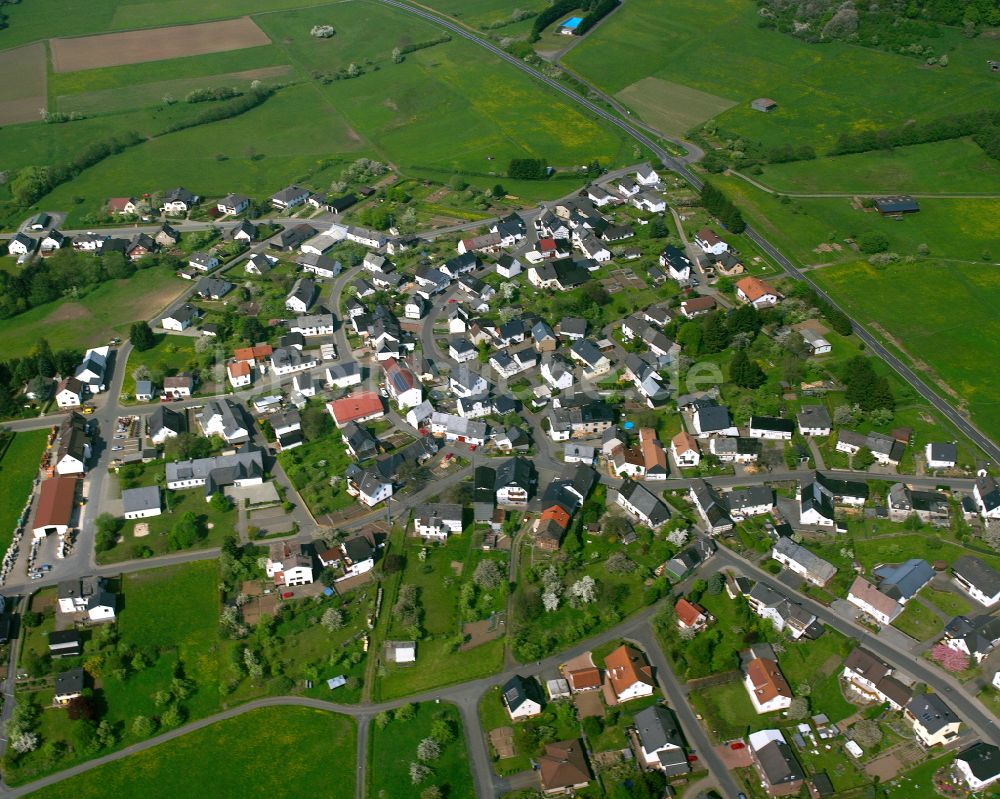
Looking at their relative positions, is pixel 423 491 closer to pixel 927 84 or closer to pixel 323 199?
pixel 323 199

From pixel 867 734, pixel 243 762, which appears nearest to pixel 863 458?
pixel 867 734

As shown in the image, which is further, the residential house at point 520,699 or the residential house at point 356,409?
the residential house at point 356,409

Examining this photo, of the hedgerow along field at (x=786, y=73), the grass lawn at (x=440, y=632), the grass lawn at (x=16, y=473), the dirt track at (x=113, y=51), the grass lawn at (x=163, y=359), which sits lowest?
the grass lawn at (x=440, y=632)

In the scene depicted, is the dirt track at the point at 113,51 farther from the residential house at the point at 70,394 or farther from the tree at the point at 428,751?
the tree at the point at 428,751

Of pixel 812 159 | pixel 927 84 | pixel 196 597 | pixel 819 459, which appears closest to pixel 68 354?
pixel 196 597

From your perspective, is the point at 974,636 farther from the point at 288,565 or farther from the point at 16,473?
the point at 16,473

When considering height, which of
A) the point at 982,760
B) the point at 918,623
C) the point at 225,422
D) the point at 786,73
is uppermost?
the point at 786,73

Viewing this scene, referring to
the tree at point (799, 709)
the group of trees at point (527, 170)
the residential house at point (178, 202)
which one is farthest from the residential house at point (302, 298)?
the tree at point (799, 709)
